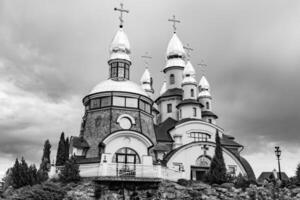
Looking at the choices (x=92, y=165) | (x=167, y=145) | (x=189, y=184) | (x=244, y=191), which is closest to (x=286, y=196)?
(x=244, y=191)

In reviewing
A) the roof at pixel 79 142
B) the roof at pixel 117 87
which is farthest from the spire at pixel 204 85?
the roof at pixel 79 142

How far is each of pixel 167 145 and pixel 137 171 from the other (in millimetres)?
9595

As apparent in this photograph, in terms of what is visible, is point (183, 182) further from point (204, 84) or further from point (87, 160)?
point (204, 84)

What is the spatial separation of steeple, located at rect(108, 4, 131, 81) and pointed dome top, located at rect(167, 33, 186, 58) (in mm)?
11413

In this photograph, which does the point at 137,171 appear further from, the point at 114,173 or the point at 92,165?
the point at 92,165

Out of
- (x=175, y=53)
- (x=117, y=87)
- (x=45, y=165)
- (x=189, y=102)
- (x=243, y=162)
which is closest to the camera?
(x=117, y=87)

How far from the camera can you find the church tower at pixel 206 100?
45.0m

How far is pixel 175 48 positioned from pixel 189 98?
9.72 meters

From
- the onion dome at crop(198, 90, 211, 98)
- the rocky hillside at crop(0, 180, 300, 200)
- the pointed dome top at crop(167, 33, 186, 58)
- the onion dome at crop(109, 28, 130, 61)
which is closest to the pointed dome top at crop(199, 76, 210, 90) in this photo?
the onion dome at crop(198, 90, 211, 98)

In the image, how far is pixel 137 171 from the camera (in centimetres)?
2820

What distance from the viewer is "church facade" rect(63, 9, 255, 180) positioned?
2955 cm

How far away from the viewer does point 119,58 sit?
36969 millimetres

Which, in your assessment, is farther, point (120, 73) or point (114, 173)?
point (120, 73)

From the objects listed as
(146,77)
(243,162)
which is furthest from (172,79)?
(243,162)
